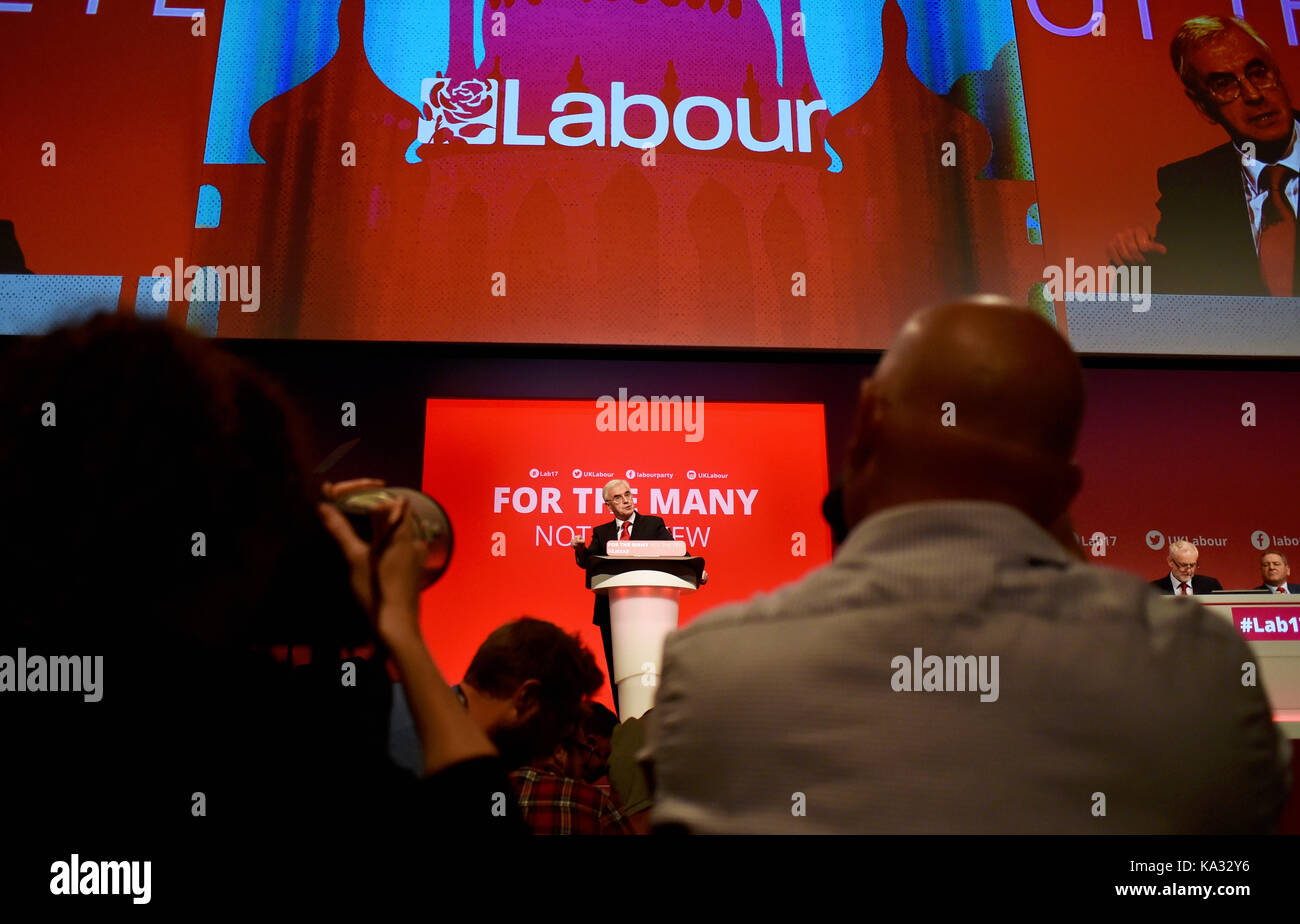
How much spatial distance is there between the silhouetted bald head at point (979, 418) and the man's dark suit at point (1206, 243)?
429 cm

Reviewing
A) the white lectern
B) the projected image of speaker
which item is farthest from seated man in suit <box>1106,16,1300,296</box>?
the projected image of speaker

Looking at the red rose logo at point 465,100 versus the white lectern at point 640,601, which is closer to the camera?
the white lectern at point 640,601

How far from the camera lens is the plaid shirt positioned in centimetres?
164

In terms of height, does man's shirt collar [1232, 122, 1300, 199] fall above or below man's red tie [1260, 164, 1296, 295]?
above

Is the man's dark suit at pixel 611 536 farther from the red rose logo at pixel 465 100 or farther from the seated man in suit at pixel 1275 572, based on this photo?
the seated man in suit at pixel 1275 572

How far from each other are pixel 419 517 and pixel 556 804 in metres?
0.97

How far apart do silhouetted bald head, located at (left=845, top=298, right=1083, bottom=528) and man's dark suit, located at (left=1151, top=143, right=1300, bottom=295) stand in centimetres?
429

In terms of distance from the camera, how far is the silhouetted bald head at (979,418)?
0.82m

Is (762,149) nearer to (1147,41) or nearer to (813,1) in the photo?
(813,1)

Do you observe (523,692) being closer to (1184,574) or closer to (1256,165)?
(1256,165)

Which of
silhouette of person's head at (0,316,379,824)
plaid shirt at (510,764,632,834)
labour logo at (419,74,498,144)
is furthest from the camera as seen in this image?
labour logo at (419,74,498,144)

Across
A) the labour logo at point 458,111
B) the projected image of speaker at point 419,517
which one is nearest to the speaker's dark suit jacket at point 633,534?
the labour logo at point 458,111

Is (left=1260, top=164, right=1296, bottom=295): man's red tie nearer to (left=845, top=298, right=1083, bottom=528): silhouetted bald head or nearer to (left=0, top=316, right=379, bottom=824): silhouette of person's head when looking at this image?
(left=845, top=298, right=1083, bottom=528): silhouetted bald head

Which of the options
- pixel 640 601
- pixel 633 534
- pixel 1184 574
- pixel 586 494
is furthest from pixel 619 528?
pixel 1184 574
